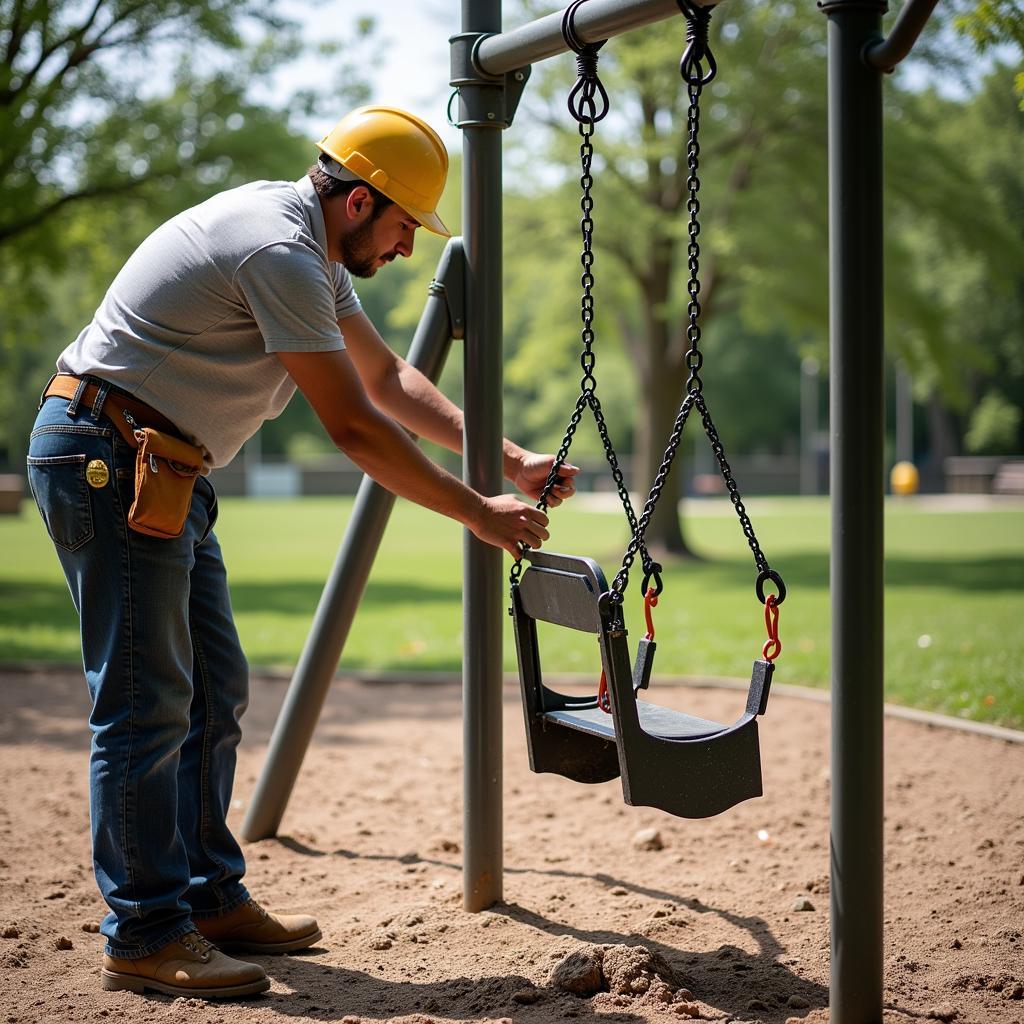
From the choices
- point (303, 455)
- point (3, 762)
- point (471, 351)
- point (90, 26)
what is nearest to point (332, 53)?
point (90, 26)

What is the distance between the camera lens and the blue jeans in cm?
279

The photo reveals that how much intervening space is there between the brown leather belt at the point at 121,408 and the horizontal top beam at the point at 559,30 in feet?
4.31

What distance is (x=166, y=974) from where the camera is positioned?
288 cm

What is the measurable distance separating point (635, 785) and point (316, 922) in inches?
46.0

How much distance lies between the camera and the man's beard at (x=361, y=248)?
9.78 feet

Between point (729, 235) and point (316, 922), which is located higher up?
point (729, 235)

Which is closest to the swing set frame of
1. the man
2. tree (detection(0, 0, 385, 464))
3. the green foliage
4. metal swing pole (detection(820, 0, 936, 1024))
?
metal swing pole (detection(820, 0, 936, 1024))

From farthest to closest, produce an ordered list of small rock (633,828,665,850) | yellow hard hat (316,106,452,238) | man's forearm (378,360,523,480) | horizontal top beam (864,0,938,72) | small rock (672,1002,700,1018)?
small rock (633,828,665,850), man's forearm (378,360,523,480), yellow hard hat (316,106,452,238), small rock (672,1002,700,1018), horizontal top beam (864,0,938,72)

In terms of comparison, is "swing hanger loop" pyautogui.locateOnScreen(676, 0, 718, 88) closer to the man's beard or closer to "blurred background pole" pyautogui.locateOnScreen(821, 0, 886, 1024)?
"blurred background pole" pyautogui.locateOnScreen(821, 0, 886, 1024)

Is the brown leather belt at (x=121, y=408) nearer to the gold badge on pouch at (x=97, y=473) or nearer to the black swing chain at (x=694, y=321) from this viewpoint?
the gold badge on pouch at (x=97, y=473)

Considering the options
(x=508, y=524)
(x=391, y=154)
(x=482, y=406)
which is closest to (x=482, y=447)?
(x=482, y=406)

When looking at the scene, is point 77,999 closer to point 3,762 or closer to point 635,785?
point 635,785

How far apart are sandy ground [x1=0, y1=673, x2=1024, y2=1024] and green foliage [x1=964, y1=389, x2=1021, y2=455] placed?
162 ft

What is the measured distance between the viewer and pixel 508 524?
9.48ft
